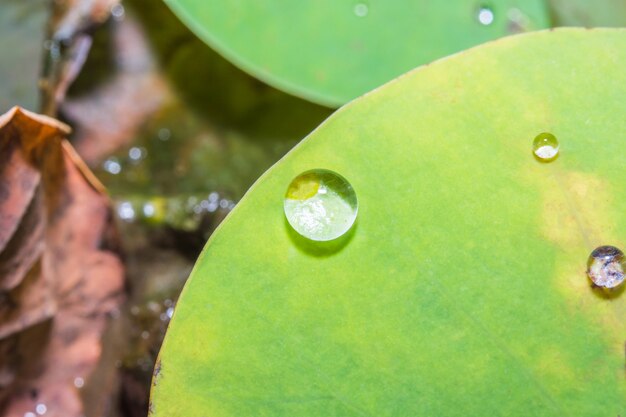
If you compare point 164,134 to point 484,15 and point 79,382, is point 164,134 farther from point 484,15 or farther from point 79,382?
point 484,15

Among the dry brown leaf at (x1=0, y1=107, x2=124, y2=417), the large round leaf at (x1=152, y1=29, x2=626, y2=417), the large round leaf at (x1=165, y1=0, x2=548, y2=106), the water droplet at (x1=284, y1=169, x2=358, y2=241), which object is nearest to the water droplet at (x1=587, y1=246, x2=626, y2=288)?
the large round leaf at (x1=152, y1=29, x2=626, y2=417)

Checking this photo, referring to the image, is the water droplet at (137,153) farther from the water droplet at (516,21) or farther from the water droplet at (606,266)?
the water droplet at (606,266)

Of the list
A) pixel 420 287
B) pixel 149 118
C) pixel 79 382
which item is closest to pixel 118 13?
pixel 149 118

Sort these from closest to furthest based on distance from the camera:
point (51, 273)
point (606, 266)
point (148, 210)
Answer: point (606, 266) < point (51, 273) < point (148, 210)

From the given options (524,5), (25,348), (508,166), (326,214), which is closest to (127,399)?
(25,348)

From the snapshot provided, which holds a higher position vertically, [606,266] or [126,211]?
[126,211]

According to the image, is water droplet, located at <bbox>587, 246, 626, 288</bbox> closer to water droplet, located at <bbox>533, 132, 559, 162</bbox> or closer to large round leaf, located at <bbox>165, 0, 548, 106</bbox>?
water droplet, located at <bbox>533, 132, 559, 162</bbox>

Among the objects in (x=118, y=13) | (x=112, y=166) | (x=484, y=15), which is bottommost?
(x=484, y=15)
